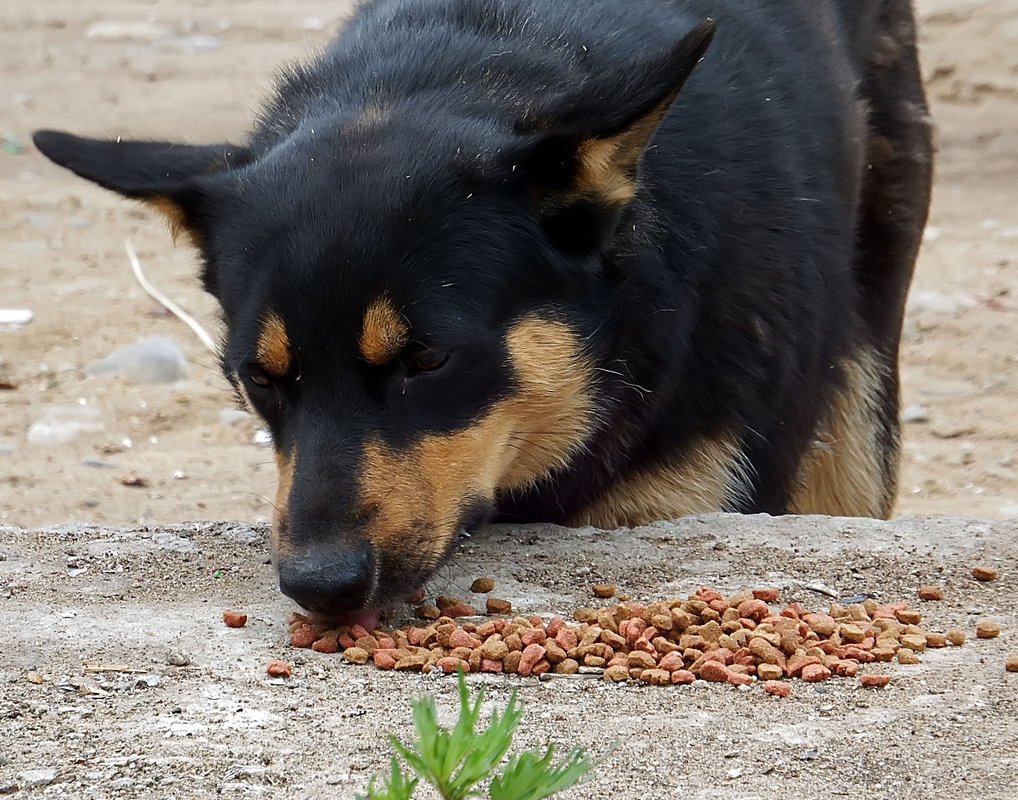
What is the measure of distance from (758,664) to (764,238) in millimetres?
1625

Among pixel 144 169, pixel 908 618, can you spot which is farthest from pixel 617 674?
pixel 144 169

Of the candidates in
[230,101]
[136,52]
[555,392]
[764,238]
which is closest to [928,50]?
[230,101]

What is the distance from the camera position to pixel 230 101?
36.8 feet

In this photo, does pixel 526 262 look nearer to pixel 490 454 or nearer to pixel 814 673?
pixel 490 454

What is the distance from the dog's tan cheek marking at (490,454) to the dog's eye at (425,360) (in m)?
0.16

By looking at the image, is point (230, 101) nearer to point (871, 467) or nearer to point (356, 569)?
point (871, 467)

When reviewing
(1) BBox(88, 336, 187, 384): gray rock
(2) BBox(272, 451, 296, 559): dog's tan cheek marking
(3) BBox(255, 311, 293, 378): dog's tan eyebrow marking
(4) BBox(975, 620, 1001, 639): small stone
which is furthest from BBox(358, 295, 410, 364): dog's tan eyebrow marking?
(1) BBox(88, 336, 187, 384): gray rock

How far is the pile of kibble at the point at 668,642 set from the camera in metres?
3.16

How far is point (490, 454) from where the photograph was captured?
3693 mm

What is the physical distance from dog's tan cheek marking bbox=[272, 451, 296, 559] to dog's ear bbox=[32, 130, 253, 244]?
76cm

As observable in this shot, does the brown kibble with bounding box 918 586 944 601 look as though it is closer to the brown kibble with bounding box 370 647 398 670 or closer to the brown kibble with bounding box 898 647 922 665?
the brown kibble with bounding box 898 647 922 665

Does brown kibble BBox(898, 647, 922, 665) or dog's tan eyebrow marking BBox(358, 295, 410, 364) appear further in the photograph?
dog's tan eyebrow marking BBox(358, 295, 410, 364)

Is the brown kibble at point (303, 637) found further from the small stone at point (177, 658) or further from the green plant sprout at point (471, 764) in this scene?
the green plant sprout at point (471, 764)

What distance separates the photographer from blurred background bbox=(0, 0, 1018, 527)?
634 cm
